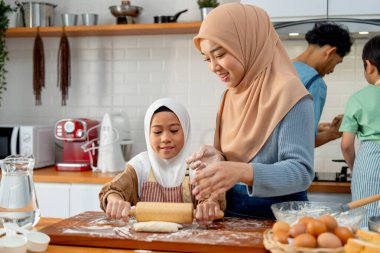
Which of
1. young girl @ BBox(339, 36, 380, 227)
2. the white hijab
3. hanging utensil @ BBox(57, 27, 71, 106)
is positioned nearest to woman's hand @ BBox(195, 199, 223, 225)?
the white hijab

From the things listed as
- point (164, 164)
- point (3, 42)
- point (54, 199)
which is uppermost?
point (3, 42)

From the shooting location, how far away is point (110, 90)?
13.4ft

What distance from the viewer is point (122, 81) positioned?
13.3 feet

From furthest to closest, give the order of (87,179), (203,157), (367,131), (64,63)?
(64,63) → (87,179) → (367,131) → (203,157)

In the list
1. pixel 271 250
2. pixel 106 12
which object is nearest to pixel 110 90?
pixel 106 12

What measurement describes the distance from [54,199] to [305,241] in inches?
97.3

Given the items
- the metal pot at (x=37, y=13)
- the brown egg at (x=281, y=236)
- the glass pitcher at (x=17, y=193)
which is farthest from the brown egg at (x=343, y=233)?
the metal pot at (x=37, y=13)

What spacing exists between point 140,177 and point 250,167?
0.59 metres

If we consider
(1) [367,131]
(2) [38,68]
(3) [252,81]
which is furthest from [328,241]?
(2) [38,68]

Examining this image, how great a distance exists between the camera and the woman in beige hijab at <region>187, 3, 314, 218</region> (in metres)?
1.75


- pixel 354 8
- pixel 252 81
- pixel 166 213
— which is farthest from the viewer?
pixel 354 8

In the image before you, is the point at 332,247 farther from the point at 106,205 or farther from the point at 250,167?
the point at 106,205

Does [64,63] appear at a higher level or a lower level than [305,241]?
higher

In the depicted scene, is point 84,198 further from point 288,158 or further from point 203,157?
point 288,158
